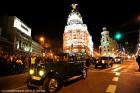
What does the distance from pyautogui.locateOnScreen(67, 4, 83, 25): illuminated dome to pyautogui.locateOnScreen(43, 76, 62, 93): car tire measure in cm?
15578

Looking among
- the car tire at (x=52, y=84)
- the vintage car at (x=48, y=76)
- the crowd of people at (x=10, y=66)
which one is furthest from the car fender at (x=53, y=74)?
the crowd of people at (x=10, y=66)

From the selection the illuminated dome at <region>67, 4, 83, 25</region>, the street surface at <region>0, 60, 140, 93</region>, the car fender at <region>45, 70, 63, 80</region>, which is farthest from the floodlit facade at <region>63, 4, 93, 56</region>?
the car fender at <region>45, 70, 63, 80</region>

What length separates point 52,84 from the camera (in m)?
11.0

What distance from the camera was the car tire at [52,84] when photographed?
10.7 meters

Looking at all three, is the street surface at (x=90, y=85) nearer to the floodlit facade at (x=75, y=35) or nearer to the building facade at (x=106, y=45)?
the floodlit facade at (x=75, y=35)

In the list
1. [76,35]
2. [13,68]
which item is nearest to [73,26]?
[76,35]

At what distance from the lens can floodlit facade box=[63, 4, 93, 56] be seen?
15788cm

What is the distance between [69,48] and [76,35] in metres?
10.8

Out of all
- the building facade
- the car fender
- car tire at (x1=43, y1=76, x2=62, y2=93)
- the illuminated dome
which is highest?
the illuminated dome

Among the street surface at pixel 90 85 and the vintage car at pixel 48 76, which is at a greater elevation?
→ the vintage car at pixel 48 76

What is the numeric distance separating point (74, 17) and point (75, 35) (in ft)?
50.5

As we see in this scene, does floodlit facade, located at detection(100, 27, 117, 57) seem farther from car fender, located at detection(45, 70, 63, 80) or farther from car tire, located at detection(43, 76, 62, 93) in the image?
car tire, located at detection(43, 76, 62, 93)

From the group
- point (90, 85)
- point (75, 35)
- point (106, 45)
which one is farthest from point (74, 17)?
point (90, 85)

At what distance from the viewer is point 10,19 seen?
6919cm
